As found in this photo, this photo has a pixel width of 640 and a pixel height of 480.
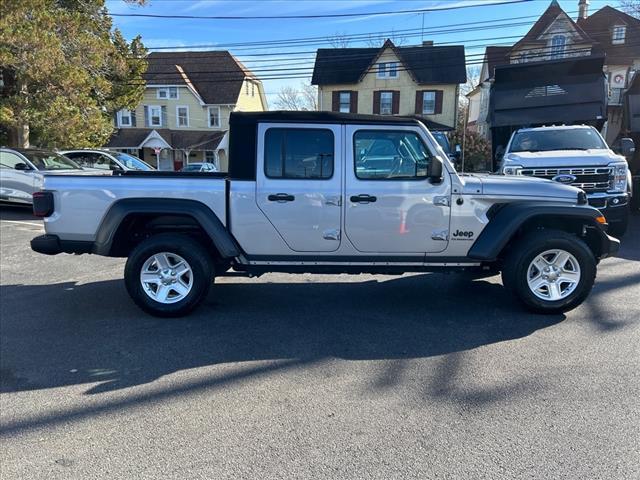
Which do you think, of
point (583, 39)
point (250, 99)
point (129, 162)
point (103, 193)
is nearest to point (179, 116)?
point (250, 99)

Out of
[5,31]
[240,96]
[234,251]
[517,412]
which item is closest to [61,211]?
[234,251]

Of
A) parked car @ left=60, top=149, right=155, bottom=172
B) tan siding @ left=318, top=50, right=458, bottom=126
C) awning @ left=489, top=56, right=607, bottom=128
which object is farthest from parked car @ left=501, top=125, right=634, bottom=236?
tan siding @ left=318, top=50, right=458, bottom=126

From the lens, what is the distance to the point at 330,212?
15.5 ft

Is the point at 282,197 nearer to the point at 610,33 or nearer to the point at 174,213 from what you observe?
the point at 174,213

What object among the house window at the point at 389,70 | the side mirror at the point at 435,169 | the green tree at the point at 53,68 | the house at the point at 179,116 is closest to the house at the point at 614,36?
the house window at the point at 389,70

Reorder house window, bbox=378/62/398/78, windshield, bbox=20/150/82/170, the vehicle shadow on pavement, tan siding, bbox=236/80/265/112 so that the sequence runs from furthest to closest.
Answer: tan siding, bbox=236/80/265/112, house window, bbox=378/62/398/78, windshield, bbox=20/150/82/170, the vehicle shadow on pavement

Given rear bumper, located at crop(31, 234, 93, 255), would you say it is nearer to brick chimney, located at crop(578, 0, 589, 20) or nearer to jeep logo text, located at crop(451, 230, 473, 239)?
jeep logo text, located at crop(451, 230, 473, 239)

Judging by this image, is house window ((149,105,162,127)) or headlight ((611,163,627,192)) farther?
house window ((149,105,162,127))

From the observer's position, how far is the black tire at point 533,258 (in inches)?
186

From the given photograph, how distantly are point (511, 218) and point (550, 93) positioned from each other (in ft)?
25.1

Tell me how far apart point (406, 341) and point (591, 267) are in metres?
2.04

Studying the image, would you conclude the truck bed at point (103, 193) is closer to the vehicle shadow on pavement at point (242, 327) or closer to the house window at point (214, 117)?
the vehicle shadow on pavement at point (242, 327)

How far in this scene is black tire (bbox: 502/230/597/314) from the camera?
15.5ft

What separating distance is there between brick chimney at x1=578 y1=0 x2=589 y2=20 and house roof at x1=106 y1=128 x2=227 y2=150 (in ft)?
90.5
